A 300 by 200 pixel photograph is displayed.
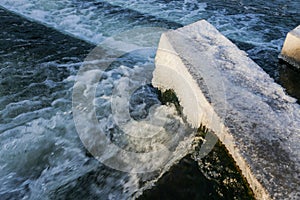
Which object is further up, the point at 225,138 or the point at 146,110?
the point at 225,138

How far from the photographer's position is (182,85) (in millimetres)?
3355

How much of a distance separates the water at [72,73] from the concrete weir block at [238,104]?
53cm

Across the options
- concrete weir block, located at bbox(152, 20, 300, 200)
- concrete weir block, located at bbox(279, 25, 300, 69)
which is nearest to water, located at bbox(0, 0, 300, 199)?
concrete weir block, located at bbox(279, 25, 300, 69)

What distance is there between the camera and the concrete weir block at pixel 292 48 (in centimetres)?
442

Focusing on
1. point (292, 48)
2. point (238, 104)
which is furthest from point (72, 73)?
point (292, 48)

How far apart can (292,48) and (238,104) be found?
2372mm

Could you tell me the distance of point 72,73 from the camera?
15.6ft

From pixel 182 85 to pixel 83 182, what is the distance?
156cm

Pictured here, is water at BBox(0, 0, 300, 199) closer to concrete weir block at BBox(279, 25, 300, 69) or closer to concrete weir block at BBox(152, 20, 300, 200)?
concrete weir block at BBox(279, 25, 300, 69)

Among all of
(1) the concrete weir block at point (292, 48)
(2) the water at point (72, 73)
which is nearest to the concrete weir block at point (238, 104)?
(2) the water at point (72, 73)

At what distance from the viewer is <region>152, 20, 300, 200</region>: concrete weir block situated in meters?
2.24

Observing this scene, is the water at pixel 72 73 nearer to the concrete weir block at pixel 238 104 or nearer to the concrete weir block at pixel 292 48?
the concrete weir block at pixel 292 48

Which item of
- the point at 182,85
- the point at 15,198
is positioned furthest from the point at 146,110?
the point at 15,198

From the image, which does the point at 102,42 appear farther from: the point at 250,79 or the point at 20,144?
the point at 250,79
